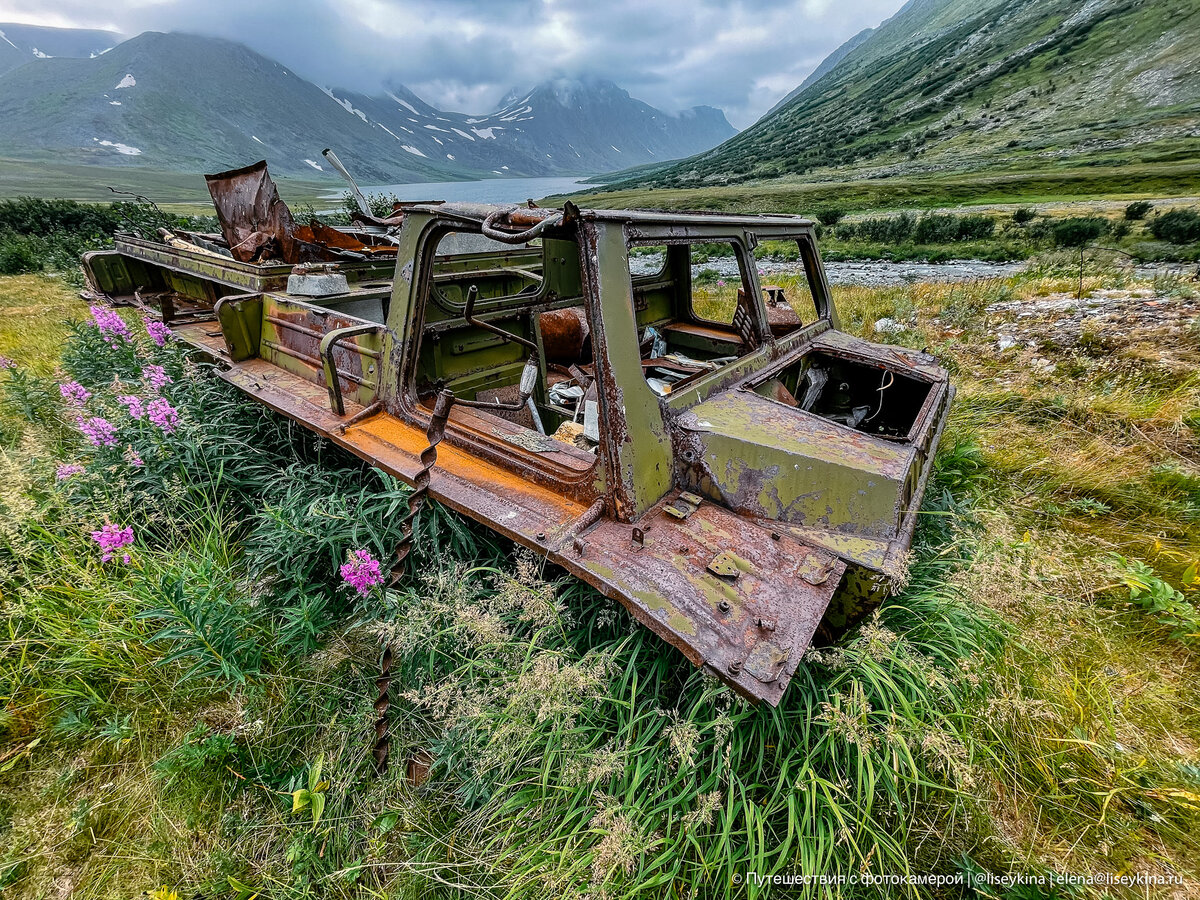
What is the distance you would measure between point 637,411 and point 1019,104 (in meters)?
101

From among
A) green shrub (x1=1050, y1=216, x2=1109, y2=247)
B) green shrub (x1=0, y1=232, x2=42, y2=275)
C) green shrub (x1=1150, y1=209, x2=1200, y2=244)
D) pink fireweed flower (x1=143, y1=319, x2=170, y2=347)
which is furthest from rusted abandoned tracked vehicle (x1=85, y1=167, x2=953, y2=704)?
green shrub (x1=1150, y1=209, x2=1200, y2=244)

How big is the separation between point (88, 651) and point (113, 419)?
1496mm

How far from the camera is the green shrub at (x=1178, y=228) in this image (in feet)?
49.6

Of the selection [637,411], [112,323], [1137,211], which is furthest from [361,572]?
[1137,211]

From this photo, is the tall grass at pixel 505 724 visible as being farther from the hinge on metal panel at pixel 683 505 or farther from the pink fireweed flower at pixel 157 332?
the pink fireweed flower at pixel 157 332

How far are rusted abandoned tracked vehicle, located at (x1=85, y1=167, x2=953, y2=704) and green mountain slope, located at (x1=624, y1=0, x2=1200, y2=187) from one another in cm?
5981

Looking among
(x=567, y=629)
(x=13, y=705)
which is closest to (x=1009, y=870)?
(x=567, y=629)

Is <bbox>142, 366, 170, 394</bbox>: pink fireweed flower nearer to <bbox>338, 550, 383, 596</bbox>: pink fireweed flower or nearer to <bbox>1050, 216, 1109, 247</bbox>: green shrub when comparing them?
<bbox>338, 550, 383, 596</bbox>: pink fireweed flower

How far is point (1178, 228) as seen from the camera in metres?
15.6

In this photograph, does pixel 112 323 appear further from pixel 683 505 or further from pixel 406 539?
pixel 683 505

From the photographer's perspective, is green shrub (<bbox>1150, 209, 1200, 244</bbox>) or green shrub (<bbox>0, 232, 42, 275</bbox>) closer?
green shrub (<bbox>0, 232, 42, 275</bbox>)

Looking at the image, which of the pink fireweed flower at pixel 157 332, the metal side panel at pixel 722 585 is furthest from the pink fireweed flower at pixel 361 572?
the pink fireweed flower at pixel 157 332

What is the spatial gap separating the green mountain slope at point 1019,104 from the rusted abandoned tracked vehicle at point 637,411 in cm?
5981

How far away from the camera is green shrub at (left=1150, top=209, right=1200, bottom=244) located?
1512cm
